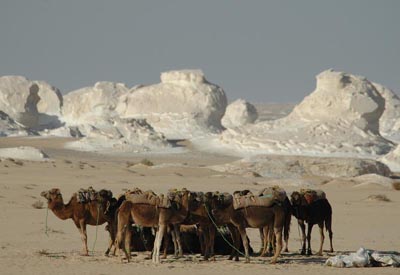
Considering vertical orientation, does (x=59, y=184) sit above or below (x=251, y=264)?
above

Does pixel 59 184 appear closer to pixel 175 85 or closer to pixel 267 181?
pixel 267 181

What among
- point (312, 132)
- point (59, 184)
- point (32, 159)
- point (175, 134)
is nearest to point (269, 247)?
point (59, 184)

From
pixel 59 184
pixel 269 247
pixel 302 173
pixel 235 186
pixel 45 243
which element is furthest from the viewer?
pixel 302 173

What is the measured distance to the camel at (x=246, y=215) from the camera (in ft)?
46.4

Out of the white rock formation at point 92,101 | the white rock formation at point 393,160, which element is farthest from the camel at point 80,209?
the white rock formation at point 92,101

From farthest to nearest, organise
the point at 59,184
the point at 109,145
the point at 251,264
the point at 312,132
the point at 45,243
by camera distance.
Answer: the point at 109,145 < the point at 312,132 < the point at 59,184 < the point at 45,243 < the point at 251,264

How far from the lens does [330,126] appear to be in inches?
2264

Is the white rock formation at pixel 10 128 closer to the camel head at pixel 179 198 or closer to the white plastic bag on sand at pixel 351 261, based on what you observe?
the camel head at pixel 179 198

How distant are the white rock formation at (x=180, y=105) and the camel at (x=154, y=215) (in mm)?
61190

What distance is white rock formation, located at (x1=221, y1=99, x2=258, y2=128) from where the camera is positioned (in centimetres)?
10211

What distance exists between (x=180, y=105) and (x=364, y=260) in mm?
64771

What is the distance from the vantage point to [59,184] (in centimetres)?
3073

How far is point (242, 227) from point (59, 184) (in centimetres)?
1729

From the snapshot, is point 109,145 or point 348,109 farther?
point 109,145
